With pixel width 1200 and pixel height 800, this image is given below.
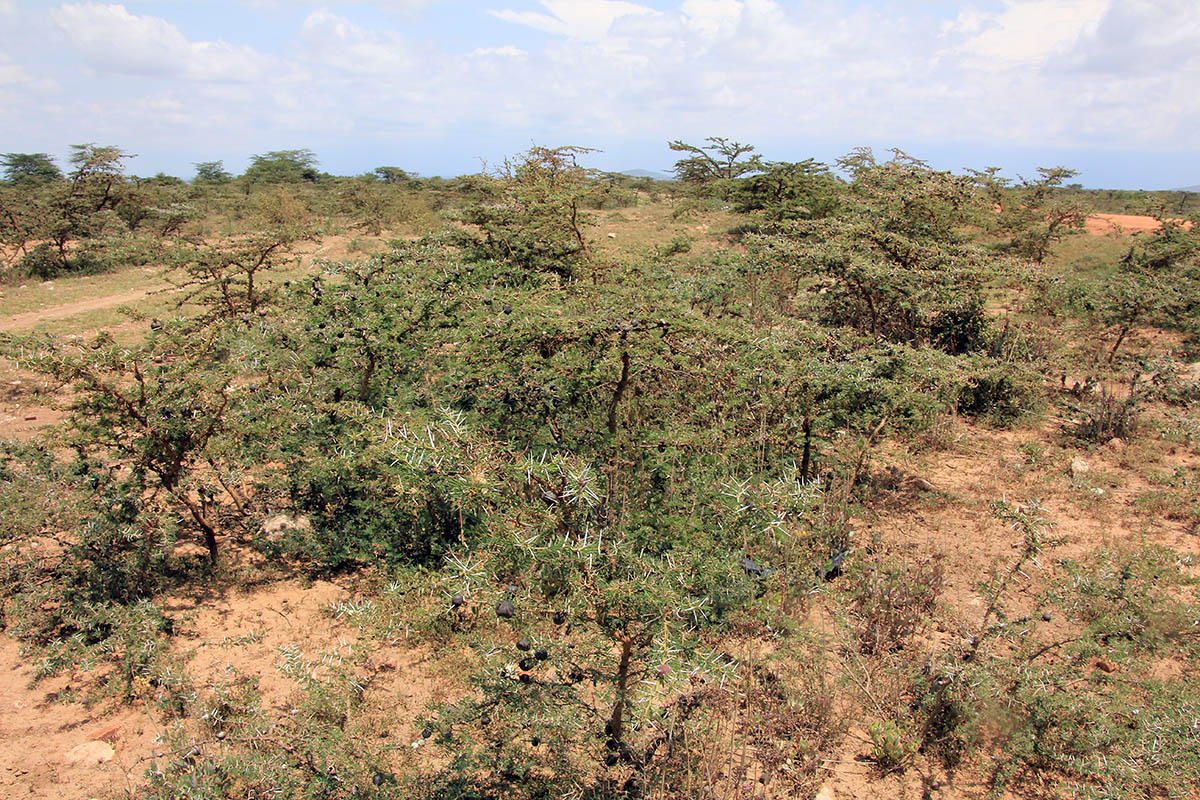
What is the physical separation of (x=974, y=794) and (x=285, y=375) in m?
5.49

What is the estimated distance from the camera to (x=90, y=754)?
3.39 m

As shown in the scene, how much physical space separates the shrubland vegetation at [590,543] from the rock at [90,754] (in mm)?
283

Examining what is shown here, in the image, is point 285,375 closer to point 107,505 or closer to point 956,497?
point 107,505

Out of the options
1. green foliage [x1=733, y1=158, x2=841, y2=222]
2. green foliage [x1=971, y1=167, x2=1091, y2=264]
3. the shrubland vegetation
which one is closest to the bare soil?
the shrubland vegetation

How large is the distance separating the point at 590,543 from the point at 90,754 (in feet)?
9.32

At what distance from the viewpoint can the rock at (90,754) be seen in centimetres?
335

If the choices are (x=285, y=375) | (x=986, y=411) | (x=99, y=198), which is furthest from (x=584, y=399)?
(x=99, y=198)

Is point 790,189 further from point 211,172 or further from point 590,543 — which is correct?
point 211,172

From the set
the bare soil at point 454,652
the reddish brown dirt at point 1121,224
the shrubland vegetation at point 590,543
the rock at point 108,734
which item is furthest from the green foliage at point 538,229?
the reddish brown dirt at point 1121,224

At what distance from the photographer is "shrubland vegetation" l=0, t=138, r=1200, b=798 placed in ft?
9.87

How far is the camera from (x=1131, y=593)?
14.5 ft

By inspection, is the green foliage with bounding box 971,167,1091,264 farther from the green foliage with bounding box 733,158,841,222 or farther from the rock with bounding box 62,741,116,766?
the rock with bounding box 62,741,116,766

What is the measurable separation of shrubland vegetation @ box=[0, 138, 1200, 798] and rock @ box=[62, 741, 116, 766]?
11.1 inches

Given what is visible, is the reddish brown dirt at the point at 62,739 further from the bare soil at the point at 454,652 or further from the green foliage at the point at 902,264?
the green foliage at the point at 902,264
